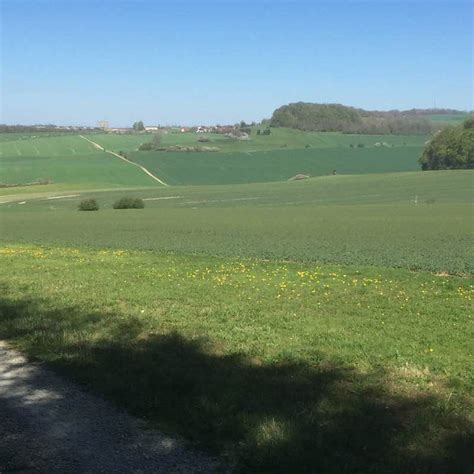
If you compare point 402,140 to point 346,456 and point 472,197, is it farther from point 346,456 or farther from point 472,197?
point 346,456

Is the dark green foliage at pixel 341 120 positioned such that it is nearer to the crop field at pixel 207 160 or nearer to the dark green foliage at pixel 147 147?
the crop field at pixel 207 160

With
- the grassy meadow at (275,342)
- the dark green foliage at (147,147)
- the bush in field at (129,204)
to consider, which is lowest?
the bush in field at (129,204)

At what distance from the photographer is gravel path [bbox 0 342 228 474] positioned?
450cm

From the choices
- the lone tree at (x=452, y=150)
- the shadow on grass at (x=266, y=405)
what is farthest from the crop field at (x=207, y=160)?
the shadow on grass at (x=266, y=405)

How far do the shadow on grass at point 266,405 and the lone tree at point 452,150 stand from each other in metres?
98.9

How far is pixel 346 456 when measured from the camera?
4629mm

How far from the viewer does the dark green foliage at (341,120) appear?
508 feet

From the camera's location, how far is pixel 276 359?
7.44 meters

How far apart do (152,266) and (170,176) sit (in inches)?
3701

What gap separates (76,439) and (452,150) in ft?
340

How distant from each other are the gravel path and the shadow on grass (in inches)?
8.8

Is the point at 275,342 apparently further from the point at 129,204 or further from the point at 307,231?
the point at 129,204

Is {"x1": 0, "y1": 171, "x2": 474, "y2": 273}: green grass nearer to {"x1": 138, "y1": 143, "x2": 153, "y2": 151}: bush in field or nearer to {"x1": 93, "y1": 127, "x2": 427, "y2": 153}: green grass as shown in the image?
{"x1": 138, "y1": 143, "x2": 153, "y2": 151}: bush in field

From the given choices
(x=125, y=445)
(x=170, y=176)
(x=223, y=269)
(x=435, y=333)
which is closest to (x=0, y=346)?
(x=125, y=445)
